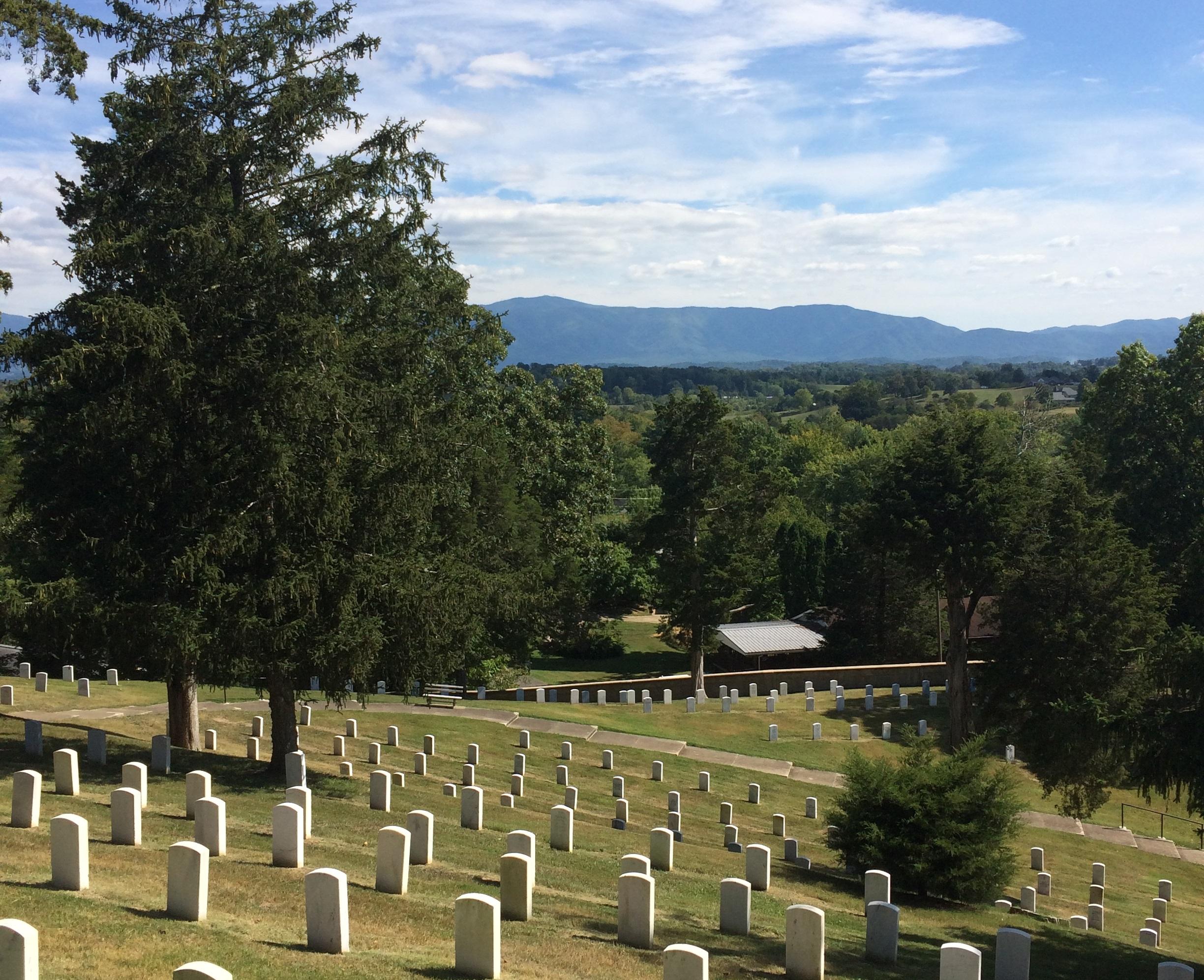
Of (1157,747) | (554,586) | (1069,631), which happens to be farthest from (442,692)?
(1157,747)

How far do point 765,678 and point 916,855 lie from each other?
2506 centimetres

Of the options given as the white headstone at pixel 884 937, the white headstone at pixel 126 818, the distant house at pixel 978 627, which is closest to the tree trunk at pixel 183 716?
the white headstone at pixel 126 818

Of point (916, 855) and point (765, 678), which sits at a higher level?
point (916, 855)

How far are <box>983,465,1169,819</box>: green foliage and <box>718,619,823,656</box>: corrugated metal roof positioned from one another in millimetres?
16141

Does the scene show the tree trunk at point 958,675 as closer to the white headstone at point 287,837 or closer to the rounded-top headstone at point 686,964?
the white headstone at point 287,837

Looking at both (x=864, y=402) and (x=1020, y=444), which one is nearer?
(x=1020, y=444)

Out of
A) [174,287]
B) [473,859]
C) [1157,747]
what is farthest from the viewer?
[174,287]

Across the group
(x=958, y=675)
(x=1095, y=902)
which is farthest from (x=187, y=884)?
(x=958, y=675)

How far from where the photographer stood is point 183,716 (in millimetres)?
20172

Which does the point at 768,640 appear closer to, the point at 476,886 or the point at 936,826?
the point at 936,826

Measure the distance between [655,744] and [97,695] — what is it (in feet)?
45.5

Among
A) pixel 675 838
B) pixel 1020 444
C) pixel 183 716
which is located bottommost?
pixel 675 838

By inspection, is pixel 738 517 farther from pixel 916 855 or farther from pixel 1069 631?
pixel 916 855

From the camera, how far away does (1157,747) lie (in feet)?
48.8
